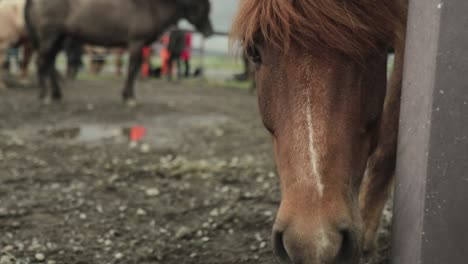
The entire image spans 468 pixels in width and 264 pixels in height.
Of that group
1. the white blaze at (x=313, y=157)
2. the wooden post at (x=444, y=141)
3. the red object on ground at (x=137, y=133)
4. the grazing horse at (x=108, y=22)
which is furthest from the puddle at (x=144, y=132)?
the wooden post at (x=444, y=141)

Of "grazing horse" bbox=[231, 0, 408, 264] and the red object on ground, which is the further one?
the red object on ground

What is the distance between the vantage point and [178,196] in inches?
165

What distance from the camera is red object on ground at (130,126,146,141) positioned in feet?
21.8

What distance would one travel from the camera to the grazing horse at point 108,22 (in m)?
9.07

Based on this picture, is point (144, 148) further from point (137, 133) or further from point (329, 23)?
point (329, 23)

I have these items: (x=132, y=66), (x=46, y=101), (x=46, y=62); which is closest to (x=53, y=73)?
(x=46, y=62)

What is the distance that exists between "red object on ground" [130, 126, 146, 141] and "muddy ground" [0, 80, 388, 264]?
0.32ft

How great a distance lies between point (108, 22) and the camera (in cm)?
920

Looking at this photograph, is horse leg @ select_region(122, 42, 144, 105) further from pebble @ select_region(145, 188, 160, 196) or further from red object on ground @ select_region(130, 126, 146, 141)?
pebble @ select_region(145, 188, 160, 196)

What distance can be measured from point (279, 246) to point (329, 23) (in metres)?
0.70

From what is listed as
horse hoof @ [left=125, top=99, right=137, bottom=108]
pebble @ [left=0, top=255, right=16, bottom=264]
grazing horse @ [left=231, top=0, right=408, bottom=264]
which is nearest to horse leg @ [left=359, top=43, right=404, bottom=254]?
grazing horse @ [left=231, top=0, right=408, bottom=264]

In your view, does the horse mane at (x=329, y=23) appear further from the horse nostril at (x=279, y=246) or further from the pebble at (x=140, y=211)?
the pebble at (x=140, y=211)

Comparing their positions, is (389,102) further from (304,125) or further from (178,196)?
(178,196)

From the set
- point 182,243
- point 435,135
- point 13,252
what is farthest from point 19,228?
point 435,135
